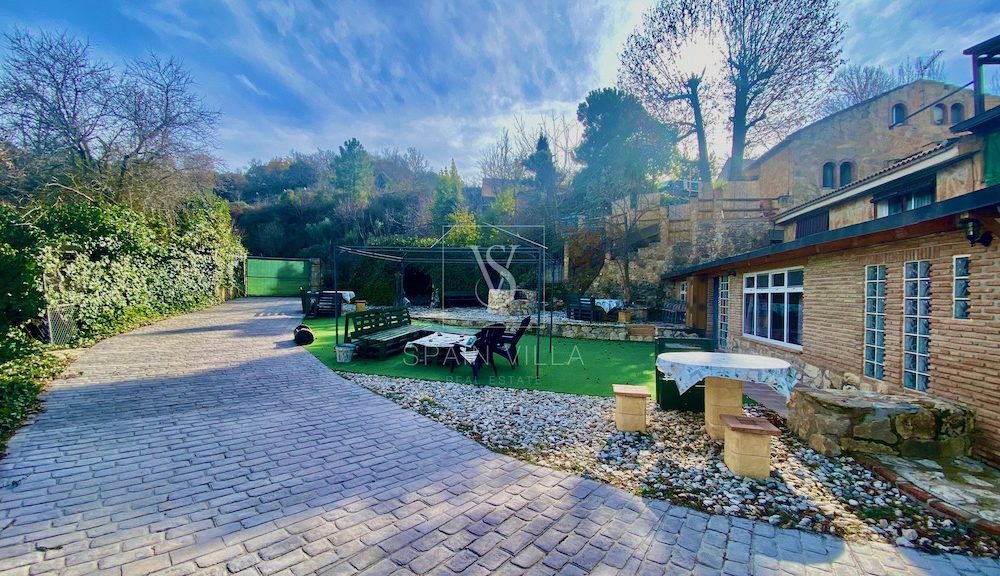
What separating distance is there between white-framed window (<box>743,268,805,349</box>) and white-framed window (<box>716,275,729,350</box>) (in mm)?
1118

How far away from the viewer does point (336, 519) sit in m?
2.58

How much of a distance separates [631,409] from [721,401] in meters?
0.90

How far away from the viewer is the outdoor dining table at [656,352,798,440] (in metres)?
3.63

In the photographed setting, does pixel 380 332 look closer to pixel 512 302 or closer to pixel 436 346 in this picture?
pixel 436 346

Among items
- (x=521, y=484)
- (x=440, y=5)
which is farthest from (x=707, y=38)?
(x=521, y=484)

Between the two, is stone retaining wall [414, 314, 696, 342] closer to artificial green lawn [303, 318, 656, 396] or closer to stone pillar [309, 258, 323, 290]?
artificial green lawn [303, 318, 656, 396]

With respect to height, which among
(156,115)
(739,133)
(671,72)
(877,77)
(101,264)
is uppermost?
(877,77)

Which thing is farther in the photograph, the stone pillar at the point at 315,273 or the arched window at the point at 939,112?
the stone pillar at the point at 315,273

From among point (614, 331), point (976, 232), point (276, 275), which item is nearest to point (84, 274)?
point (614, 331)

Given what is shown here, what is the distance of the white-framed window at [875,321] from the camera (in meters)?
4.91

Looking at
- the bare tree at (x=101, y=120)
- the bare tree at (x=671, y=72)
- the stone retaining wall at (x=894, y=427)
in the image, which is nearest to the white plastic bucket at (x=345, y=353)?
the stone retaining wall at (x=894, y=427)

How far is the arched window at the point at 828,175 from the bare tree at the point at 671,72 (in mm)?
4852

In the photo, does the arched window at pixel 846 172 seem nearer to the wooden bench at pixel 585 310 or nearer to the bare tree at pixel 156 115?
the wooden bench at pixel 585 310

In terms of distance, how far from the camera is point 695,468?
3477 millimetres
